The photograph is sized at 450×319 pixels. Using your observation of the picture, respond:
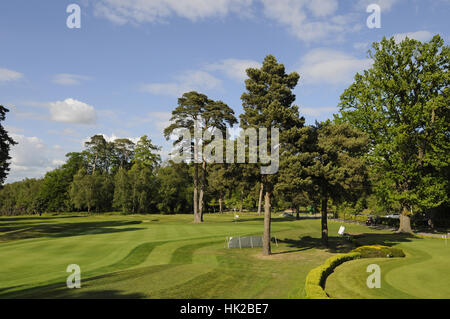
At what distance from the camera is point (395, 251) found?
22609 mm

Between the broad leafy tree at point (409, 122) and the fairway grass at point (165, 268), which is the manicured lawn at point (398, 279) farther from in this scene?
the broad leafy tree at point (409, 122)

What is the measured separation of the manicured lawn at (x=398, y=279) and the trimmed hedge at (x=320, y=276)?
38 centimetres

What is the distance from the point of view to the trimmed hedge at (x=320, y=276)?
12.4 m

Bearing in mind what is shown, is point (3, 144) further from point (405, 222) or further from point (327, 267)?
point (405, 222)

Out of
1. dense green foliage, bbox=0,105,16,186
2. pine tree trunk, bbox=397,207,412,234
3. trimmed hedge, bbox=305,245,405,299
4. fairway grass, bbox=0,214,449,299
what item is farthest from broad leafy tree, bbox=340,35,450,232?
dense green foliage, bbox=0,105,16,186

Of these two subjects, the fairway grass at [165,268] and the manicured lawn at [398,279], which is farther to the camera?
the fairway grass at [165,268]

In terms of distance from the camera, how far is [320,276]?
15.2 m

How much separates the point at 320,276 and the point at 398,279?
13.4ft

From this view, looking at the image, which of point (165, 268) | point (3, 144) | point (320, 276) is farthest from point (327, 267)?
point (3, 144)

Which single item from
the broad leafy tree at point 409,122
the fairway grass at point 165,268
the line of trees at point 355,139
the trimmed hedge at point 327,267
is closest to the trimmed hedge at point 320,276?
the trimmed hedge at point 327,267

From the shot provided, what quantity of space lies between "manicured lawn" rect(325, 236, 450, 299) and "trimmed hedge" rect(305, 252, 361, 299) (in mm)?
378
